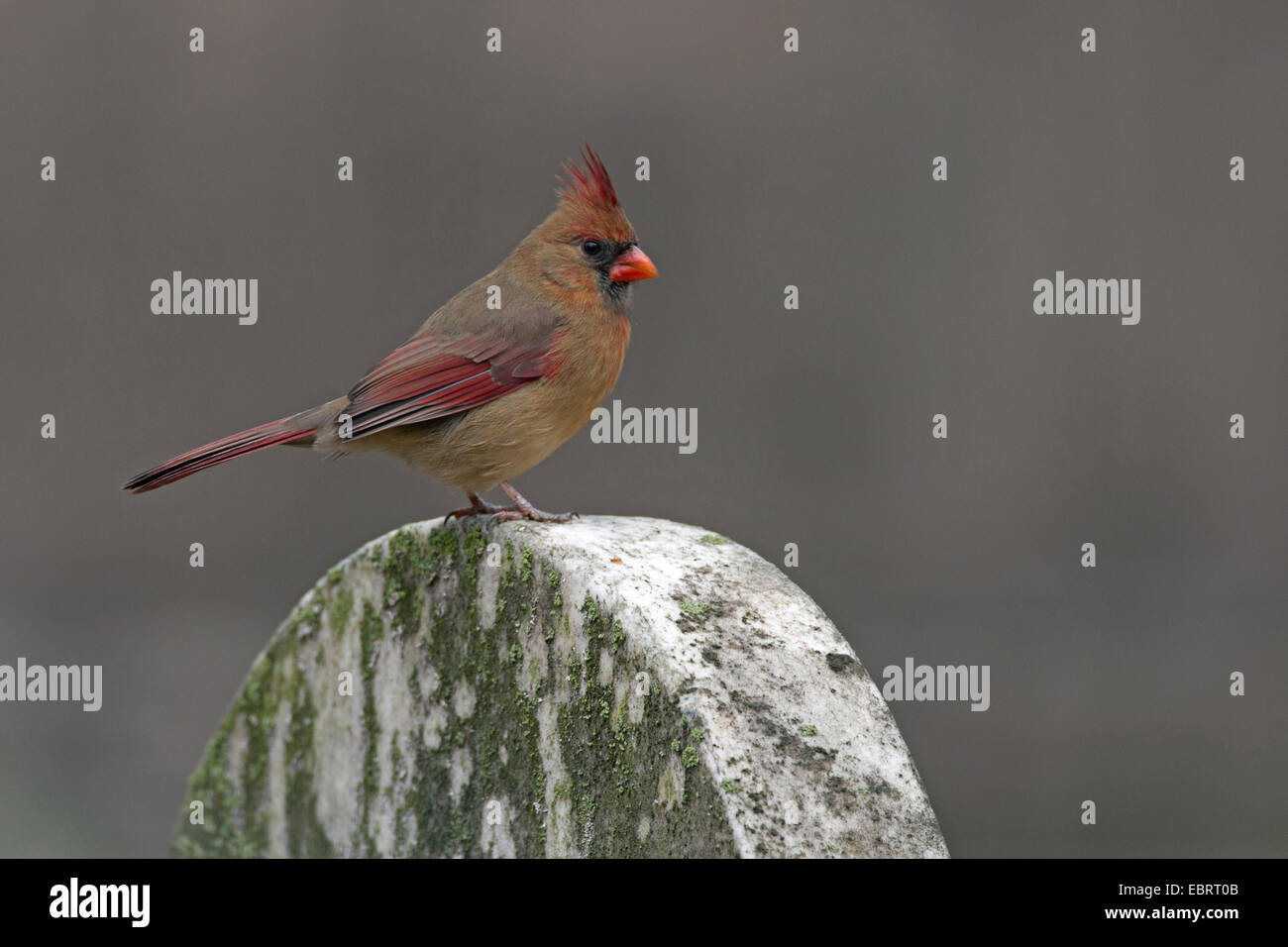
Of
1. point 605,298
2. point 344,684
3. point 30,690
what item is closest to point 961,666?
point 605,298

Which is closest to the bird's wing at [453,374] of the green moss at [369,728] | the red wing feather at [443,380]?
the red wing feather at [443,380]

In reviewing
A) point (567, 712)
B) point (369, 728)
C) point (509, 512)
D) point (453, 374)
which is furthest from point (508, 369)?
point (567, 712)

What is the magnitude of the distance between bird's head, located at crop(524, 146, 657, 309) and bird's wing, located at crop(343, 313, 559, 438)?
0.60ft

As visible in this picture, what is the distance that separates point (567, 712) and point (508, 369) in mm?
1300

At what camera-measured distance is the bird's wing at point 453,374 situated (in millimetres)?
3754

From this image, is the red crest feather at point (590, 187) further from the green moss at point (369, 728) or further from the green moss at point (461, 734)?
the green moss at point (369, 728)

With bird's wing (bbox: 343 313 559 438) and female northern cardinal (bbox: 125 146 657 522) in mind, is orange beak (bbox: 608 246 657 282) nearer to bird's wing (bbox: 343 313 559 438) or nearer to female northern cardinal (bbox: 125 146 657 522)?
female northern cardinal (bbox: 125 146 657 522)

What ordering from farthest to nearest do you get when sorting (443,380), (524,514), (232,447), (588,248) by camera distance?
(588,248)
(443,380)
(232,447)
(524,514)

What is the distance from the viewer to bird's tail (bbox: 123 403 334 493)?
3477 mm

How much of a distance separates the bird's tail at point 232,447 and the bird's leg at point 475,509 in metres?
0.48

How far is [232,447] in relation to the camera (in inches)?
146

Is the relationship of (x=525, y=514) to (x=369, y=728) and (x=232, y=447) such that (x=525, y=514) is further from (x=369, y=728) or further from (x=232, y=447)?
(x=232, y=447)

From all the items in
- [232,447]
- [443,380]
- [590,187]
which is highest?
[590,187]

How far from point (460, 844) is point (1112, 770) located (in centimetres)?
488
